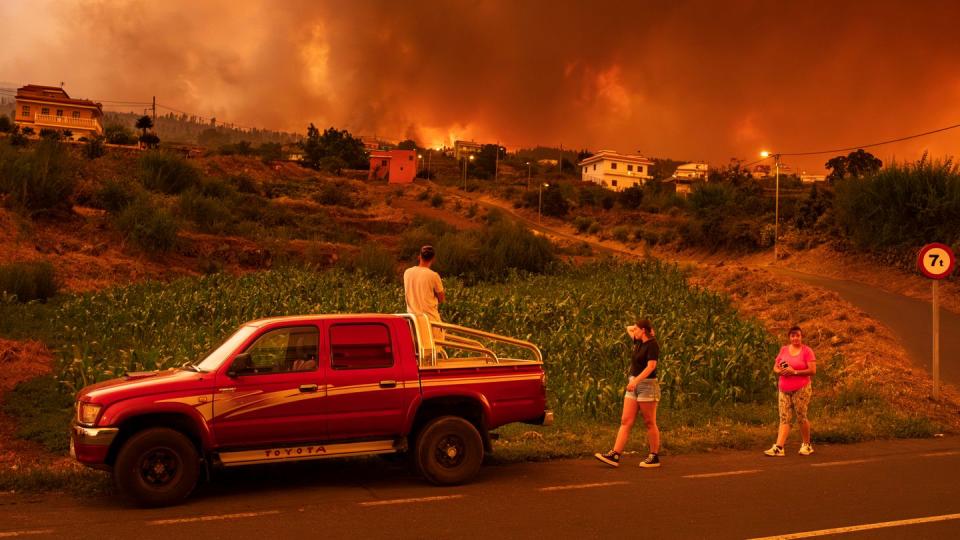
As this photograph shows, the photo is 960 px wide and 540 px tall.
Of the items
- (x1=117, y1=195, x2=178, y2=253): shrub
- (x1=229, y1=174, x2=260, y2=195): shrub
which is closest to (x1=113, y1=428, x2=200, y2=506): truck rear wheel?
(x1=117, y1=195, x2=178, y2=253): shrub

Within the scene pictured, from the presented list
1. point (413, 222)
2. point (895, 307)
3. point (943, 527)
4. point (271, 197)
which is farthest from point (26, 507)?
point (271, 197)

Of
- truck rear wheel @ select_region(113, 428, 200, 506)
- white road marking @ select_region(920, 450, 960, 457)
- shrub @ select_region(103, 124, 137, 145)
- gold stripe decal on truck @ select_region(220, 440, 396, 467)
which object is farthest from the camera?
shrub @ select_region(103, 124, 137, 145)

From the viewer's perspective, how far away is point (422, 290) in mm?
11180

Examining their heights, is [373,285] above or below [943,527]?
above

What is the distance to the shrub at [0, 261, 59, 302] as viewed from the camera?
21.8 m

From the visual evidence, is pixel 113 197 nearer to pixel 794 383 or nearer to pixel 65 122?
pixel 794 383

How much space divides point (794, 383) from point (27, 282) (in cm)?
2068

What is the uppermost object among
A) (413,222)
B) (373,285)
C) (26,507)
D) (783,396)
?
(413,222)

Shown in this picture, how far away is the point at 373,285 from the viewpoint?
28500 mm

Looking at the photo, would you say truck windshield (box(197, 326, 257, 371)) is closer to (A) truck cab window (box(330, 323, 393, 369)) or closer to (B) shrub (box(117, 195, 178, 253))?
(A) truck cab window (box(330, 323, 393, 369))

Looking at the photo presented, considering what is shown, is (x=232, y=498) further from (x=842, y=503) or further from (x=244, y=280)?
(x=244, y=280)

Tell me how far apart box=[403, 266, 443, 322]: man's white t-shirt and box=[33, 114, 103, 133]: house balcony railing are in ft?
341

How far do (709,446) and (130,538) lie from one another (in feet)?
25.9

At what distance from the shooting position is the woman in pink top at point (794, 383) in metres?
10.8
